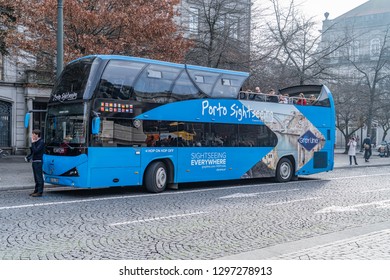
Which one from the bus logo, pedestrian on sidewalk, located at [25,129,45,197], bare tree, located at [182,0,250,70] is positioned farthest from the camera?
bare tree, located at [182,0,250,70]

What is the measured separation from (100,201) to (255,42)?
55.8ft

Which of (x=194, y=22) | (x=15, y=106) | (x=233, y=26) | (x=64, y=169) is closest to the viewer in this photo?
(x=64, y=169)

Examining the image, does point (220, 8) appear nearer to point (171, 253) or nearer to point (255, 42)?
point (255, 42)

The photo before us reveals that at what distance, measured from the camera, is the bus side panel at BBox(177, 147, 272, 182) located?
14719 mm

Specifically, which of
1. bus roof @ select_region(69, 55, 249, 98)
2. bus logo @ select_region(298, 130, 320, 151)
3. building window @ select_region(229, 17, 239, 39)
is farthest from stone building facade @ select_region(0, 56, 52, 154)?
bus logo @ select_region(298, 130, 320, 151)

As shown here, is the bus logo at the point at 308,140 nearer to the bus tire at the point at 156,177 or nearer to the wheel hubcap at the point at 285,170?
the wheel hubcap at the point at 285,170

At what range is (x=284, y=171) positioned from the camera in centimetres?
1839

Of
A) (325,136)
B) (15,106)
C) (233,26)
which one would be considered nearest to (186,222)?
(325,136)

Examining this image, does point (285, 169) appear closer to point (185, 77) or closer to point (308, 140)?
point (308, 140)

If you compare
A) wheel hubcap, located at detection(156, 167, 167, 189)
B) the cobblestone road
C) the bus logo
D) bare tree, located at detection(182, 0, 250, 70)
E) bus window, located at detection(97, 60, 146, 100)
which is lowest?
the cobblestone road

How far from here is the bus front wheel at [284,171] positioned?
1806 centimetres

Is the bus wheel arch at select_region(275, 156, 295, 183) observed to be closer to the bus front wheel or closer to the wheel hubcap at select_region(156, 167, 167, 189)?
the bus front wheel

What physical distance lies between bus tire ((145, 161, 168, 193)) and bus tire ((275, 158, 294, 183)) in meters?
5.45

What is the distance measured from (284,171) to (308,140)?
1716 mm
